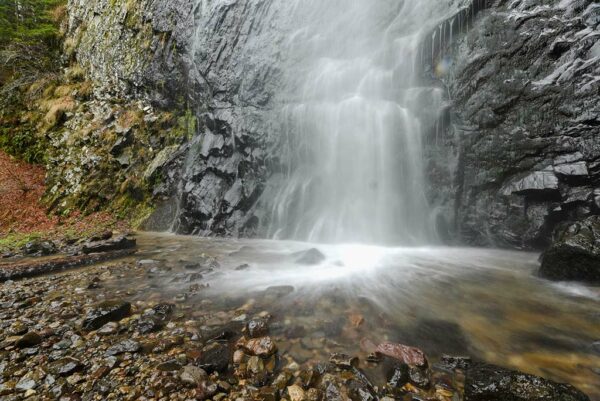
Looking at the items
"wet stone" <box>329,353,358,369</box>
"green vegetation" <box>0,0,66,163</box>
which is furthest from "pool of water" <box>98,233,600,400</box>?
"green vegetation" <box>0,0,66,163</box>

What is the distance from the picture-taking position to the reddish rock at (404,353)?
3.12 meters

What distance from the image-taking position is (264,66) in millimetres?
14812

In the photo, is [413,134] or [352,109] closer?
[413,134]

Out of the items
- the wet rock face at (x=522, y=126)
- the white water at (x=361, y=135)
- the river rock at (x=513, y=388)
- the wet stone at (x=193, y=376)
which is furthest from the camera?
the white water at (x=361, y=135)

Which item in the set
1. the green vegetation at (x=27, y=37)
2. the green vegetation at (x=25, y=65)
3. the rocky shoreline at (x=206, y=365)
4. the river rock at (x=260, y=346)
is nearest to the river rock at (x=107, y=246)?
the rocky shoreline at (x=206, y=365)

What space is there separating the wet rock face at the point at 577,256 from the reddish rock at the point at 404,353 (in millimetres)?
4501

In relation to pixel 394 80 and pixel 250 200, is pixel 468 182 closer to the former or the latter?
pixel 394 80

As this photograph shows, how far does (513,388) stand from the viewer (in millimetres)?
2469

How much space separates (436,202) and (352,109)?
5.06 meters

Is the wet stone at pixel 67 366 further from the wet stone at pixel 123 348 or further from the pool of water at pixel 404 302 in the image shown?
the pool of water at pixel 404 302

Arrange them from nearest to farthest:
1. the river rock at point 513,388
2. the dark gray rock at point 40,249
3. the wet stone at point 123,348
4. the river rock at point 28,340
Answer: the river rock at point 513,388
the wet stone at point 123,348
the river rock at point 28,340
the dark gray rock at point 40,249

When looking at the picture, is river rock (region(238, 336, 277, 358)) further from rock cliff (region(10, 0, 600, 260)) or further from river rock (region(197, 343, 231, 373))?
rock cliff (region(10, 0, 600, 260))

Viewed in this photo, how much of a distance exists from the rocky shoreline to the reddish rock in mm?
11

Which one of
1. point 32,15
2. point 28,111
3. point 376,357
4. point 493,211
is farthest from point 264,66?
point 32,15
